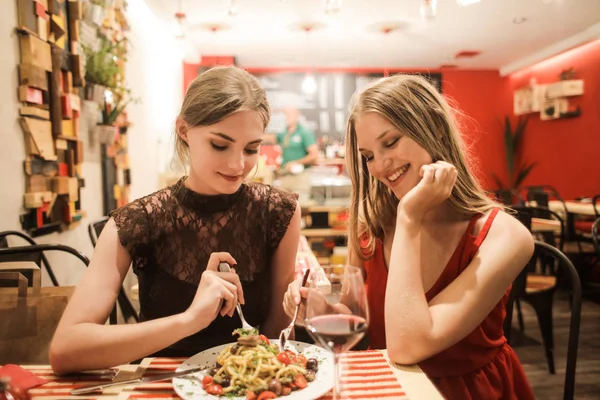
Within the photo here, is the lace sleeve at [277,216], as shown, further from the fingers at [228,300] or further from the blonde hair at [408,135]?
the fingers at [228,300]

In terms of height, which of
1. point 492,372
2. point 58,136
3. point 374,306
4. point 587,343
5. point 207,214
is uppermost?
point 58,136

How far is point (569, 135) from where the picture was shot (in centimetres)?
754

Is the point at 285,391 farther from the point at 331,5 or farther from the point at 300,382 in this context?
the point at 331,5

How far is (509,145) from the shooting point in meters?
8.74

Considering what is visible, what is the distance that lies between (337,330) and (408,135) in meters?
0.68

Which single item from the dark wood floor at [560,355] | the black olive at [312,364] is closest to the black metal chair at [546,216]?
the dark wood floor at [560,355]

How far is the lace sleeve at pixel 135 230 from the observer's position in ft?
4.23

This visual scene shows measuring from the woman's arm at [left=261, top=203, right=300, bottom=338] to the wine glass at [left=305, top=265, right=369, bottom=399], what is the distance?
25.5 inches

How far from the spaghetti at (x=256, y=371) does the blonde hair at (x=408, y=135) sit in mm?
583

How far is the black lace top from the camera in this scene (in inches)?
53.8

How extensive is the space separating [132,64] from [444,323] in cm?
451

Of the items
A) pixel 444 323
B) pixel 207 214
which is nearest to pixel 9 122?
pixel 207 214

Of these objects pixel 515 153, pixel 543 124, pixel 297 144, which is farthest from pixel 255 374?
pixel 515 153

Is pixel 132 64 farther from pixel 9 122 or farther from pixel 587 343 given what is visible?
pixel 587 343
